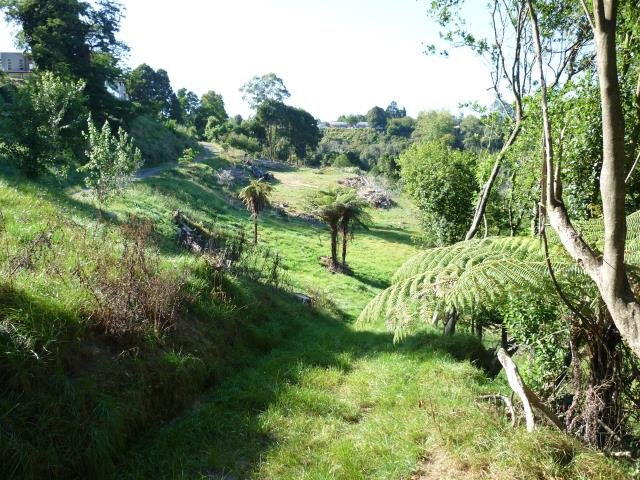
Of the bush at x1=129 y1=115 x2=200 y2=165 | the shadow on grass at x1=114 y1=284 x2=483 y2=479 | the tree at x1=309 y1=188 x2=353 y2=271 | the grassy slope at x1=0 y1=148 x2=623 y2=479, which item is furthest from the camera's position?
the bush at x1=129 y1=115 x2=200 y2=165

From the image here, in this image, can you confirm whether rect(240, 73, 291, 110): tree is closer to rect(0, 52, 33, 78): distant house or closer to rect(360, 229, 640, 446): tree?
rect(0, 52, 33, 78): distant house

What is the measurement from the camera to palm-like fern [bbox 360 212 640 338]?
3740 millimetres

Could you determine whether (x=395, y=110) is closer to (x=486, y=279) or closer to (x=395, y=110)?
(x=395, y=110)

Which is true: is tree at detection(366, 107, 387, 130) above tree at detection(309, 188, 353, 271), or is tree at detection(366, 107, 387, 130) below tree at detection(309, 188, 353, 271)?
above

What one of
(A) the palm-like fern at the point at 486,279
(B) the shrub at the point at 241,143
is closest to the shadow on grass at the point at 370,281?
(A) the palm-like fern at the point at 486,279

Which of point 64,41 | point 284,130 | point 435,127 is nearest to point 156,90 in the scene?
point 284,130

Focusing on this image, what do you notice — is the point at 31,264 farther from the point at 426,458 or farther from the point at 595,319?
the point at 595,319

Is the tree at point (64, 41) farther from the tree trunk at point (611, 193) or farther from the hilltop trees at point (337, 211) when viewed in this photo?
the tree trunk at point (611, 193)

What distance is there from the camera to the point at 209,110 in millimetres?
67250

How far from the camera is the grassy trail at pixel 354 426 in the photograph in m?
3.51

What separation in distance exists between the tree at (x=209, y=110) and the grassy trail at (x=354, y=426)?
59862mm

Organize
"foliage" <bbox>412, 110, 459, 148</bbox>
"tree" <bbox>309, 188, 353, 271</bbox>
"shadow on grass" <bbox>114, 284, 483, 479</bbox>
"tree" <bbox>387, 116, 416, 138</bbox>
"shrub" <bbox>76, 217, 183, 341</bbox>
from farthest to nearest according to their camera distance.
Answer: "tree" <bbox>387, 116, 416, 138</bbox>, "foliage" <bbox>412, 110, 459, 148</bbox>, "tree" <bbox>309, 188, 353, 271</bbox>, "shrub" <bbox>76, 217, 183, 341</bbox>, "shadow on grass" <bbox>114, 284, 483, 479</bbox>

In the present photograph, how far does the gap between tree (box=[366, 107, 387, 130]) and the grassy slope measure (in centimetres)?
11735

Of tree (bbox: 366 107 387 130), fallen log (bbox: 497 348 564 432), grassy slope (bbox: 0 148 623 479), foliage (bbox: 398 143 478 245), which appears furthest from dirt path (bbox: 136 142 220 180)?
tree (bbox: 366 107 387 130)
